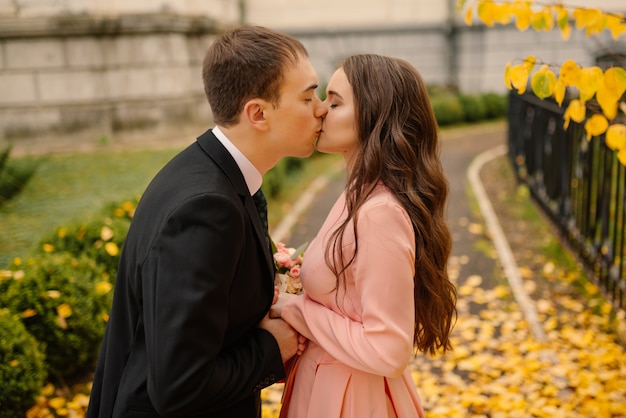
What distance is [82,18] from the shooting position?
12.4m

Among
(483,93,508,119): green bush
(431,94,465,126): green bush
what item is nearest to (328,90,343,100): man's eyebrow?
(431,94,465,126): green bush

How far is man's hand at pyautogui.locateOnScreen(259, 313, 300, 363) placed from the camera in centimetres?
227

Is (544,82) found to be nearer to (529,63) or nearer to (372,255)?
(529,63)

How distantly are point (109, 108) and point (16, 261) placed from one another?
355 inches

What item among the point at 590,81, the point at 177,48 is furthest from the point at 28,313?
the point at 177,48

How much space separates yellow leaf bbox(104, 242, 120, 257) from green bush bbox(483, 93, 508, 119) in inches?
616

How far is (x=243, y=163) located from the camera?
7.18 feet

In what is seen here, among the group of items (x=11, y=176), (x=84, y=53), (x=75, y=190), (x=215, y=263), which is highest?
(x=84, y=53)

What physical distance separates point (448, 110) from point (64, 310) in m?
14.9

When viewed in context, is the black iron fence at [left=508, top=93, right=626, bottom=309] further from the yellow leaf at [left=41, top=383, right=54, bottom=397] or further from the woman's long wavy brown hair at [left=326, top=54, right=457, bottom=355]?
the yellow leaf at [left=41, top=383, right=54, bottom=397]

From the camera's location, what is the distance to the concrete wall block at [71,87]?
41.1ft

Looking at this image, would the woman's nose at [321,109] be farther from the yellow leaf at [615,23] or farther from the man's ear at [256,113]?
the yellow leaf at [615,23]

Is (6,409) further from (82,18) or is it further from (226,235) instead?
(82,18)

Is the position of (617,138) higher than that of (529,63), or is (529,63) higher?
(529,63)
